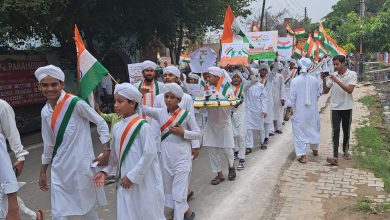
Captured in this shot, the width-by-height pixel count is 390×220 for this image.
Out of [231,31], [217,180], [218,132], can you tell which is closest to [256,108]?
[231,31]

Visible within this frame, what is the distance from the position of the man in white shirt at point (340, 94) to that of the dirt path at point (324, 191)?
1.64ft

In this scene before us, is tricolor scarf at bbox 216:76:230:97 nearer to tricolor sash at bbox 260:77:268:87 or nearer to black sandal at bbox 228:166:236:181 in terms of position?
black sandal at bbox 228:166:236:181

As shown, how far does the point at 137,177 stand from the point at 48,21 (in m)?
7.31

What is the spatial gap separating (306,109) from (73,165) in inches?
207

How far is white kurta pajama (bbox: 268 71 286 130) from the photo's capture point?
10.9m

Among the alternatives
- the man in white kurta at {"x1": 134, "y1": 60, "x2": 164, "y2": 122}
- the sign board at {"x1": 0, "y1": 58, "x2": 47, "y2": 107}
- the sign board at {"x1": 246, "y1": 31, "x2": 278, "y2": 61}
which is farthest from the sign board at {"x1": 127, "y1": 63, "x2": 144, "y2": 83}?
the sign board at {"x1": 0, "y1": 58, "x2": 47, "y2": 107}

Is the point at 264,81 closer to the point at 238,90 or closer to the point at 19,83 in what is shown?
the point at 238,90

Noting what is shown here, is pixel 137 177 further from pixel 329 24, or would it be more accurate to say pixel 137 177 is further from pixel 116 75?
pixel 329 24

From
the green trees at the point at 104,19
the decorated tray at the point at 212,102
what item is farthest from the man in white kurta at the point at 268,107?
the green trees at the point at 104,19

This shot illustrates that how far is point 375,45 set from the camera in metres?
32.5

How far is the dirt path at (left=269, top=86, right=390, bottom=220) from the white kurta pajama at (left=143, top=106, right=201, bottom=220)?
1177mm

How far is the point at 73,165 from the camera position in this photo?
395cm

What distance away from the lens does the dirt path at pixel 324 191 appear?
5371 mm

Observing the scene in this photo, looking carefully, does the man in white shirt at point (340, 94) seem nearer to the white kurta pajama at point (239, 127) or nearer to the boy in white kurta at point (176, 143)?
the white kurta pajama at point (239, 127)
